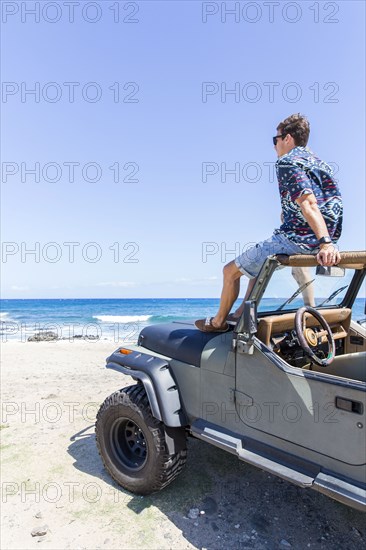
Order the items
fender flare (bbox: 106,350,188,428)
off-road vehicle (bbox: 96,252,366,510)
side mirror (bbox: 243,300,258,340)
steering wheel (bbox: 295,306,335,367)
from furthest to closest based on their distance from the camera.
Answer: fender flare (bbox: 106,350,188,428)
side mirror (bbox: 243,300,258,340)
steering wheel (bbox: 295,306,335,367)
off-road vehicle (bbox: 96,252,366,510)

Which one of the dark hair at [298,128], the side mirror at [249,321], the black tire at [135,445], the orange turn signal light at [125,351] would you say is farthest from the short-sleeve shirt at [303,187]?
the black tire at [135,445]

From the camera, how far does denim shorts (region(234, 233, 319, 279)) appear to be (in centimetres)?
272

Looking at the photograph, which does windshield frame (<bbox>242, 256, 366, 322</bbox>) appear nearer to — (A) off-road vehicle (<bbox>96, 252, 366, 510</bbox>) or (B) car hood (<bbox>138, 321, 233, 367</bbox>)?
(A) off-road vehicle (<bbox>96, 252, 366, 510</bbox>)

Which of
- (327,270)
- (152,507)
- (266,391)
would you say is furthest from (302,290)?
(152,507)

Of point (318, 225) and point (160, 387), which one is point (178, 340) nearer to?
point (160, 387)

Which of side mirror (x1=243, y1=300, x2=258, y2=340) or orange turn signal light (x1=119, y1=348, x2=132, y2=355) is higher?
side mirror (x1=243, y1=300, x2=258, y2=340)

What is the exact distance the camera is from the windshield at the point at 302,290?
2.78 m

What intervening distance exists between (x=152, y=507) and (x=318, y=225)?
2.62 m

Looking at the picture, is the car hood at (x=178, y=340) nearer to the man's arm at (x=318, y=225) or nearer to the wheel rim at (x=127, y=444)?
the wheel rim at (x=127, y=444)

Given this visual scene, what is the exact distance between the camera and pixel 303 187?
2643mm

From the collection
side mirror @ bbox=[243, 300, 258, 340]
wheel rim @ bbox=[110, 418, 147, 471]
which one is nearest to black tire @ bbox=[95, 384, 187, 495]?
wheel rim @ bbox=[110, 418, 147, 471]

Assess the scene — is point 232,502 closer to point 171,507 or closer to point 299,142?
point 171,507

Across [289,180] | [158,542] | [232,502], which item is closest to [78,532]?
[158,542]

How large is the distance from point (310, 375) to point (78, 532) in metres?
2.10
